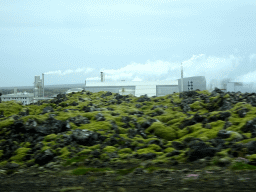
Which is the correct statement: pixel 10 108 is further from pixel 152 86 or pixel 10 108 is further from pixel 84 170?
Result: pixel 152 86

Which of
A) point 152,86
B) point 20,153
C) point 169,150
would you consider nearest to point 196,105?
point 169,150

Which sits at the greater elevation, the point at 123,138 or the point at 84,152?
the point at 123,138

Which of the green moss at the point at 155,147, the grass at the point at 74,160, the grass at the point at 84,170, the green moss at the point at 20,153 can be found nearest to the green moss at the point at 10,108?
the green moss at the point at 20,153

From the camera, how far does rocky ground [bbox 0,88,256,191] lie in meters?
5.69

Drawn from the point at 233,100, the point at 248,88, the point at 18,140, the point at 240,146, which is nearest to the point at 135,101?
the point at 233,100

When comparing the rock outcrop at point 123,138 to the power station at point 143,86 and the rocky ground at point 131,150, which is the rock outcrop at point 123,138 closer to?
the rocky ground at point 131,150

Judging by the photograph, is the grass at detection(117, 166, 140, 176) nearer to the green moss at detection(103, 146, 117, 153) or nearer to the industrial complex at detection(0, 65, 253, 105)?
the green moss at detection(103, 146, 117, 153)

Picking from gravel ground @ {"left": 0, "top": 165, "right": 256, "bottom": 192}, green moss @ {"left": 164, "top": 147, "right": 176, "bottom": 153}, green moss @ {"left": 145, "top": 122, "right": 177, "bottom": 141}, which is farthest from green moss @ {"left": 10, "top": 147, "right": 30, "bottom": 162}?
green moss @ {"left": 164, "top": 147, "right": 176, "bottom": 153}

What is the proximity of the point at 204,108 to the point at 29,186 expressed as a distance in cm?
814

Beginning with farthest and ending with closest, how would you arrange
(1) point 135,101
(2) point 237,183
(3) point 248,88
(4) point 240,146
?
(3) point 248,88, (1) point 135,101, (4) point 240,146, (2) point 237,183

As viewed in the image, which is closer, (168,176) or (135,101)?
(168,176)

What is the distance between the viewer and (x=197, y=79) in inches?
1184

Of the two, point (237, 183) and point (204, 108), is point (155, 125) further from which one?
point (237, 183)

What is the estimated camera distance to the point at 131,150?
7.81 metres
